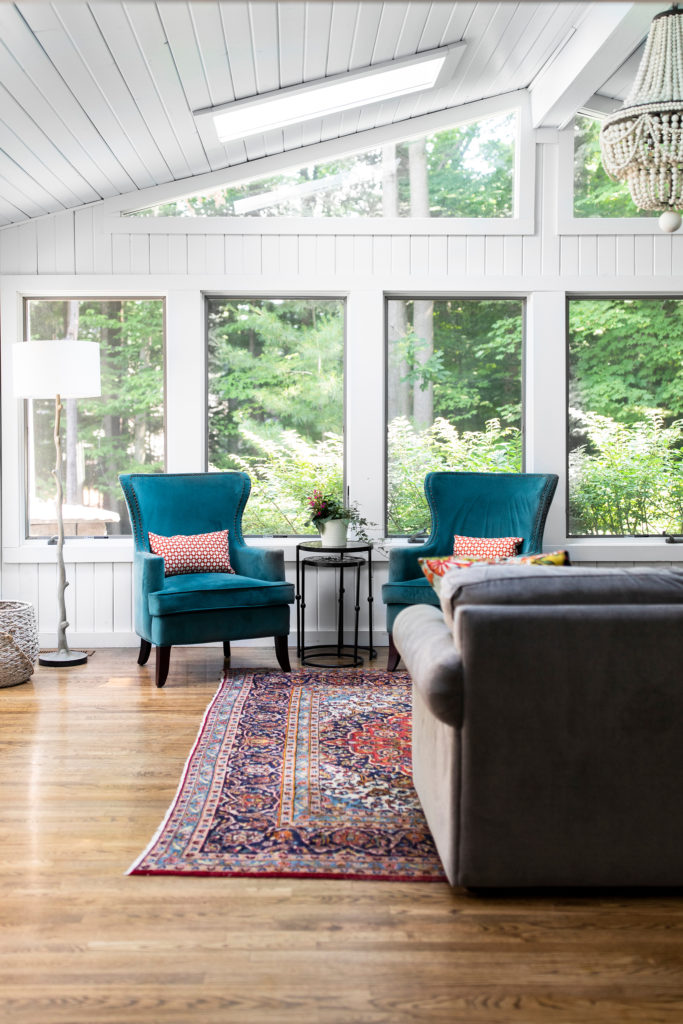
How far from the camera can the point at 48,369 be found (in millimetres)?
4855

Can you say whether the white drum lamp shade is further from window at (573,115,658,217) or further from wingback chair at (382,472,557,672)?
window at (573,115,658,217)

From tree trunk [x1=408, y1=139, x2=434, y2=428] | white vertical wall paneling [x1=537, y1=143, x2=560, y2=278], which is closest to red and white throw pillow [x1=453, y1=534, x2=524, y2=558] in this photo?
tree trunk [x1=408, y1=139, x2=434, y2=428]

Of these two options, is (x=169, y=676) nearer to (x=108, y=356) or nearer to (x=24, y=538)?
(x=24, y=538)

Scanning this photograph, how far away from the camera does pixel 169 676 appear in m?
4.77

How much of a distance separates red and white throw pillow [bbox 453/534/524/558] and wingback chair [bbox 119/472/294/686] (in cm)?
97

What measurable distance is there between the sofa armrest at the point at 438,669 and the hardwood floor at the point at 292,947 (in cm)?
49

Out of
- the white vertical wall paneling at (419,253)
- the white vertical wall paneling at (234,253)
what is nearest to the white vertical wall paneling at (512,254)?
the white vertical wall paneling at (419,253)

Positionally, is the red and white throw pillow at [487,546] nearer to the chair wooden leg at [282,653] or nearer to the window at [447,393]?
the window at [447,393]

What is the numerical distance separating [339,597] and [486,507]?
1030 mm

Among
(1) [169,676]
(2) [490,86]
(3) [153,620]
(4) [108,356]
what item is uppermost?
(2) [490,86]

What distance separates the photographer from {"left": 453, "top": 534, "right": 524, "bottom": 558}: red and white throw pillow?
4.84 m

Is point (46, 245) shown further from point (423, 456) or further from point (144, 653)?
point (423, 456)

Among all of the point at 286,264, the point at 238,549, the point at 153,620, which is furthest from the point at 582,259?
the point at 153,620

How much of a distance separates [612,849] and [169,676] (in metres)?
3.02
